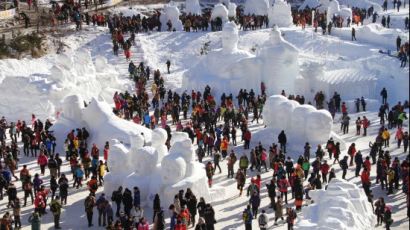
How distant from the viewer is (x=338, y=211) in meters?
17.7

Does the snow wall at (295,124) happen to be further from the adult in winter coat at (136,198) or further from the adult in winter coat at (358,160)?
the adult in winter coat at (136,198)

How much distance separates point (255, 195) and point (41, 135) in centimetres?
1063

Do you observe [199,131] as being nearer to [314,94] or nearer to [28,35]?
[314,94]

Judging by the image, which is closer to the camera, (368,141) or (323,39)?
(368,141)

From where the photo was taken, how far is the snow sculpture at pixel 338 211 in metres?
17.2

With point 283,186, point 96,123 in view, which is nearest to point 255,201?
point 283,186

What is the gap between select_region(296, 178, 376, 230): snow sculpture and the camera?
1719 cm

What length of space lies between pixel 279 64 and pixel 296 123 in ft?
28.2

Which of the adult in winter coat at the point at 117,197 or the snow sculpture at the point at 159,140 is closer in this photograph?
the adult in winter coat at the point at 117,197

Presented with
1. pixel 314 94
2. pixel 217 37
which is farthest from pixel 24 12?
pixel 314 94

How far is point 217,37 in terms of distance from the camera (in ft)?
154

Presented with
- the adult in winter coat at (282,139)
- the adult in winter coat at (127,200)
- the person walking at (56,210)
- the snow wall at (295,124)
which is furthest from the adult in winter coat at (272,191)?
the snow wall at (295,124)

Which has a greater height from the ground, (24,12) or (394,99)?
(24,12)

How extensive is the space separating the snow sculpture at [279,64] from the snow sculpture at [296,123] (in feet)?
23.8
